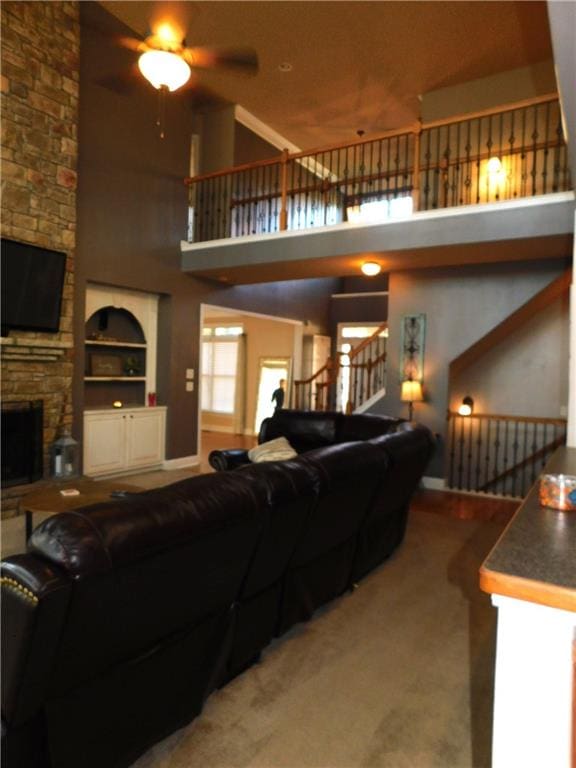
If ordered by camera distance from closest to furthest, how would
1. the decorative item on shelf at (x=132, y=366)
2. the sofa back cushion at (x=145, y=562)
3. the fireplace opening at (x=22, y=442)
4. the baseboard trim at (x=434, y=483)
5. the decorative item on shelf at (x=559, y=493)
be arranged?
the sofa back cushion at (x=145, y=562), the decorative item on shelf at (x=559, y=493), the fireplace opening at (x=22, y=442), the baseboard trim at (x=434, y=483), the decorative item on shelf at (x=132, y=366)

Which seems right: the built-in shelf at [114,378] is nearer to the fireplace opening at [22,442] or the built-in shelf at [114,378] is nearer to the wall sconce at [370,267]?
the fireplace opening at [22,442]

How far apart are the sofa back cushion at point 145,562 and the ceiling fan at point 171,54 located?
3.13 m

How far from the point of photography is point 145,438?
6.65 metres

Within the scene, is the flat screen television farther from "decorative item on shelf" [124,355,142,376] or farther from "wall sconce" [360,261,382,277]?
"wall sconce" [360,261,382,277]

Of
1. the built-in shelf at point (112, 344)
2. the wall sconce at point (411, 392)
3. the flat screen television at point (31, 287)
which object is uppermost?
the flat screen television at point (31, 287)

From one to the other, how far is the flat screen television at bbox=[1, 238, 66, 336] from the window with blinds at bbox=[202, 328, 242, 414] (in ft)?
18.2

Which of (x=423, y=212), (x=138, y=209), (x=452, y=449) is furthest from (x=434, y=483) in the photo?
(x=138, y=209)

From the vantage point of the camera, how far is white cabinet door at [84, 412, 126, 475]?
234 inches

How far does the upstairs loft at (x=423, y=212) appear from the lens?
482cm

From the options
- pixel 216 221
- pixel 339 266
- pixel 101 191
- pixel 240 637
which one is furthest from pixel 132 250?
pixel 240 637

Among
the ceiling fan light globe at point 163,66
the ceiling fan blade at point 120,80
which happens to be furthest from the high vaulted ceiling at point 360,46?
the ceiling fan light globe at point 163,66

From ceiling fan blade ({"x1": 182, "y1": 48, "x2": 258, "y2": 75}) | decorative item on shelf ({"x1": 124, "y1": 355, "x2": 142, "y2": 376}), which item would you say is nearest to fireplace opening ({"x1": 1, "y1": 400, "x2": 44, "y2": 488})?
decorative item on shelf ({"x1": 124, "y1": 355, "x2": 142, "y2": 376})

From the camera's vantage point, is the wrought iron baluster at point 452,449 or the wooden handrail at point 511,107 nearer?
the wooden handrail at point 511,107

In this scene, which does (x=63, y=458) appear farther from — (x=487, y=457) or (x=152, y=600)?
(x=487, y=457)
